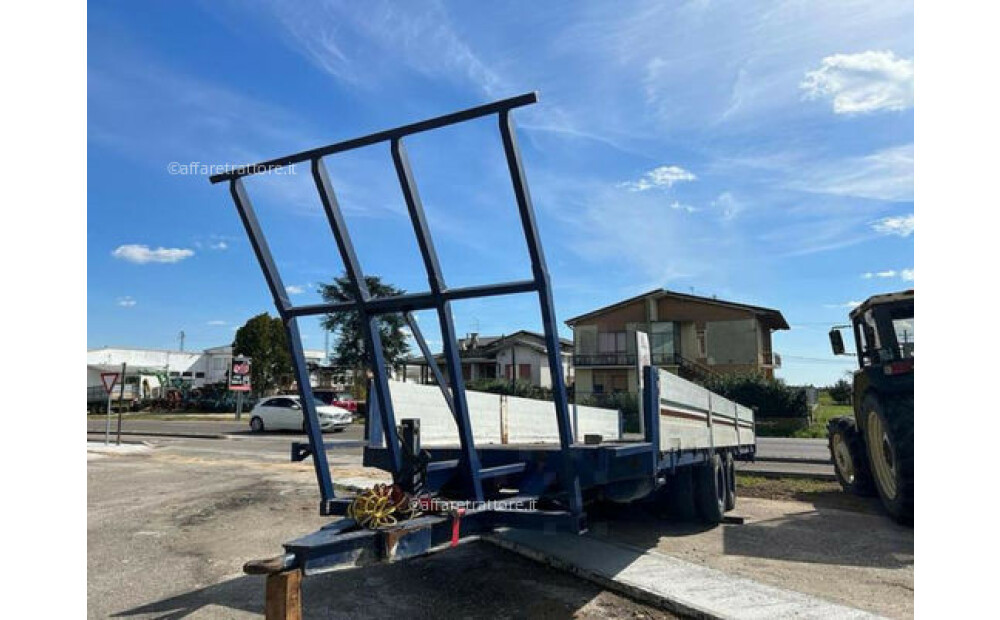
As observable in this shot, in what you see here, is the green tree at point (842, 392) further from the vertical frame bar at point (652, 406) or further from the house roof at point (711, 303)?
the vertical frame bar at point (652, 406)

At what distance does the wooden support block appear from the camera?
2.73 m

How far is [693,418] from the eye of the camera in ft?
21.0

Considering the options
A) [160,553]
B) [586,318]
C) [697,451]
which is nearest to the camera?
[160,553]

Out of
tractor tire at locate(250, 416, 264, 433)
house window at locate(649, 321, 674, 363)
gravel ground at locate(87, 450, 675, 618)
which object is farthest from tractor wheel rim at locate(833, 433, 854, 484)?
house window at locate(649, 321, 674, 363)

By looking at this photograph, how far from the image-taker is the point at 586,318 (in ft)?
140

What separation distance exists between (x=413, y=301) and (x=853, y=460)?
7.70 metres

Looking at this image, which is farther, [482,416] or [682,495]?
[682,495]

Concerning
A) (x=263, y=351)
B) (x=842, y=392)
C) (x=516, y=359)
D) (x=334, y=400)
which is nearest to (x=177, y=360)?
(x=263, y=351)

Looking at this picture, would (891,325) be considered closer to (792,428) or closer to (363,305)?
(363,305)

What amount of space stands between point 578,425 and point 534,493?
3299mm

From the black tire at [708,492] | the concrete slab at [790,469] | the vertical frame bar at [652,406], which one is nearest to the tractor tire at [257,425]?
the concrete slab at [790,469]

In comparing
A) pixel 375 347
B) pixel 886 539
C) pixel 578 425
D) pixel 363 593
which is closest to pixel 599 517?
pixel 578 425

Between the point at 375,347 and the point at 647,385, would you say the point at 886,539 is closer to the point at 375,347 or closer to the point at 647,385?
the point at 647,385

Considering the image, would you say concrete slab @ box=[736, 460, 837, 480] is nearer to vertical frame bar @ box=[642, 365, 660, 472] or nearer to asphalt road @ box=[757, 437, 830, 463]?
asphalt road @ box=[757, 437, 830, 463]
